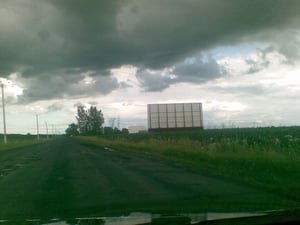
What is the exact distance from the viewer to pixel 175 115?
5688cm

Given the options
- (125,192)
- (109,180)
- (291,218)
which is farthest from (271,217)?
(109,180)

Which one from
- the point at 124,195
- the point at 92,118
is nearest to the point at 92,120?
the point at 92,118

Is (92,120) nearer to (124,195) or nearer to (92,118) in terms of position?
(92,118)

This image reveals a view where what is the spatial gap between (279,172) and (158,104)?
129 feet

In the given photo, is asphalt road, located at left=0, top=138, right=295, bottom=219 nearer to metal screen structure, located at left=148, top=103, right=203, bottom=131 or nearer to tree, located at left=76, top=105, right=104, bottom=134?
metal screen structure, located at left=148, top=103, right=203, bottom=131

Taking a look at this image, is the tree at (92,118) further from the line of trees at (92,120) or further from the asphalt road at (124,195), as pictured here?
the asphalt road at (124,195)

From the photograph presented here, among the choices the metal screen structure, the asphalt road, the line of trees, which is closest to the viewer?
the asphalt road

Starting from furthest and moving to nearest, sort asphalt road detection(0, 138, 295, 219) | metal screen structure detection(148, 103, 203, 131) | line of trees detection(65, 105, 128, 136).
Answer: line of trees detection(65, 105, 128, 136)
metal screen structure detection(148, 103, 203, 131)
asphalt road detection(0, 138, 295, 219)

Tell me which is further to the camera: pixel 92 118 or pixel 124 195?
pixel 92 118

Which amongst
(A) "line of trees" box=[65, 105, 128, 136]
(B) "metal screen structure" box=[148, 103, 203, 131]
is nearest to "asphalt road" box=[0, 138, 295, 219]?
(B) "metal screen structure" box=[148, 103, 203, 131]

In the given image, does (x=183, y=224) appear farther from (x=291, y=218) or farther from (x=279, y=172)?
(x=279, y=172)

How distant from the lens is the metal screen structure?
5556 centimetres

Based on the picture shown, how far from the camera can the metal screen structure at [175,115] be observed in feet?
182

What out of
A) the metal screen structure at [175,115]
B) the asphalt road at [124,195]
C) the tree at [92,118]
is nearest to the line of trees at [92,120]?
the tree at [92,118]
